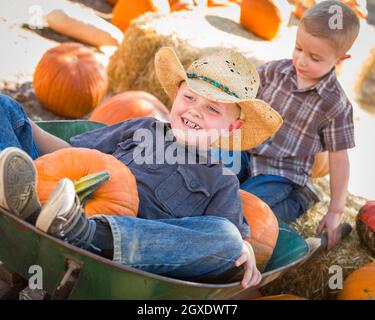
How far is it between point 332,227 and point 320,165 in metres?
0.93

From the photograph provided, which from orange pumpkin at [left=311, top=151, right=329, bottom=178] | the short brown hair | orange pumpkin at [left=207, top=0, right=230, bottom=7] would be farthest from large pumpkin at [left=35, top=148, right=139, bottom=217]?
orange pumpkin at [left=207, top=0, right=230, bottom=7]

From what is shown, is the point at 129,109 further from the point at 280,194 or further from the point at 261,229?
the point at 261,229

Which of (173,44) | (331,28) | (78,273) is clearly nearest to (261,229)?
(78,273)

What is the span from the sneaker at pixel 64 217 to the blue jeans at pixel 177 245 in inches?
4.0

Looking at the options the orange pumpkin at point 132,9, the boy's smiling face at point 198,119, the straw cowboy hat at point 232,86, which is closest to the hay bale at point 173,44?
the orange pumpkin at point 132,9

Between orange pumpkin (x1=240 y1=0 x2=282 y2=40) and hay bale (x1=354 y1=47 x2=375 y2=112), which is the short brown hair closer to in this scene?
orange pumpkin (x1=240 y1=0 x2=282 y2=40)

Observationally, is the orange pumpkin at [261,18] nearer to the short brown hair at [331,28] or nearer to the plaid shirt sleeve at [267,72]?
the plaid shirt sleeve at [267,72]

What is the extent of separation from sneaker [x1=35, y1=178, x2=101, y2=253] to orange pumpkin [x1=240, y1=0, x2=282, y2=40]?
149 inches

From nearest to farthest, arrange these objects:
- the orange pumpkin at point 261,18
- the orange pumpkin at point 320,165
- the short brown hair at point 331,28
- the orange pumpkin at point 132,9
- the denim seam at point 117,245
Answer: the denim seam at point 117,245 < the short brown hair at point 331,28 < the orange pumpkin at point 320,165 < the orange pumpkin at point 261,18 < the orange pumpkin at point 132,9

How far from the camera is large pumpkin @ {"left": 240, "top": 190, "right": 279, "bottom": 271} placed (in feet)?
6.77

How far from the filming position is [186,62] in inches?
156

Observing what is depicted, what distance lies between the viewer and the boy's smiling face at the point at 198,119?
195cm

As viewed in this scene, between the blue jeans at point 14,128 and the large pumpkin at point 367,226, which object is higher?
the blue jeans at point 14,128
